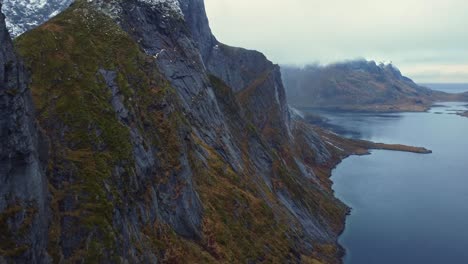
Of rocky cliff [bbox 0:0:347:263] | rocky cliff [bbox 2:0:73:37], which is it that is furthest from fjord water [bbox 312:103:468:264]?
rocky cliff [bbox 2:0:73:37]

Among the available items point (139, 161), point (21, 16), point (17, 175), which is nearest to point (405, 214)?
point (139, 161)

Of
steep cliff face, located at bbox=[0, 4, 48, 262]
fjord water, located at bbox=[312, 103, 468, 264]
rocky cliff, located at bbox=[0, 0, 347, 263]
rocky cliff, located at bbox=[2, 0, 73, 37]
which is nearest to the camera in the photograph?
steep cliff face, located at bbox=[0, 4, 48, 262]

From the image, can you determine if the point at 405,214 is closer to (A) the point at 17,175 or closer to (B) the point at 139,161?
(B) the point at 139,161

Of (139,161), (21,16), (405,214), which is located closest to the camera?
(139,161)

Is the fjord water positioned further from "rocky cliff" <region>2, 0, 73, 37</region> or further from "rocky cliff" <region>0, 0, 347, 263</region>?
"rocky cliff" <region>2, 0, 73, 37</region>

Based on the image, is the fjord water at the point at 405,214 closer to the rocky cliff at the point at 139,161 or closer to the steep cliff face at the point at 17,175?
the rocky cliff at the point at 139,161

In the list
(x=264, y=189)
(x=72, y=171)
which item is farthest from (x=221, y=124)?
(x=72, y=171)
